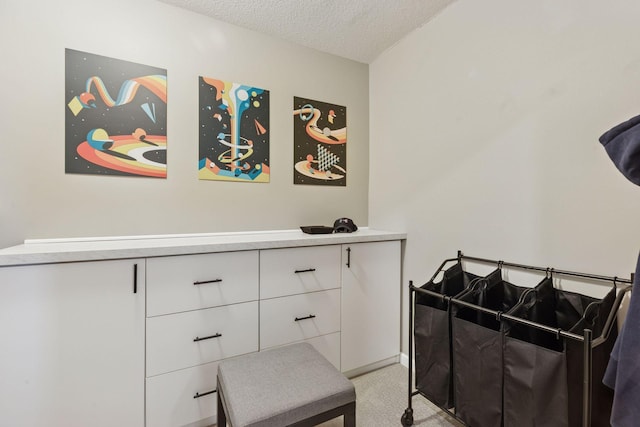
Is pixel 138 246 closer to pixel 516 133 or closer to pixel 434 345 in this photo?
pixel 434 345

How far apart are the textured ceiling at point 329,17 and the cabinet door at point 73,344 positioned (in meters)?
1.65

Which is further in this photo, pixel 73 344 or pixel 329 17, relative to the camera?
pixel 329 17

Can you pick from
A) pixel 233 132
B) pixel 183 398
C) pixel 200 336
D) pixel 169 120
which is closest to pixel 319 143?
pixel 233 132

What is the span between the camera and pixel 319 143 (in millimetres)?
2348

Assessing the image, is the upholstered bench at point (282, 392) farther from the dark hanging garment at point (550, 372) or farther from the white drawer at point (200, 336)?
the dark hanging garment at point (550, 372)

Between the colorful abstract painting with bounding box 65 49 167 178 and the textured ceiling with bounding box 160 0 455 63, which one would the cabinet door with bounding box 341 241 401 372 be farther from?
the textured ceiling with bounding box 160 0 455 63

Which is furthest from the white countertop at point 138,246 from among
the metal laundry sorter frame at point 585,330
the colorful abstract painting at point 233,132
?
the metal laundry sorter frame at point 585,330

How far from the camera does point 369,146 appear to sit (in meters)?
2.57

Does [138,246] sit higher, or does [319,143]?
[319,143]

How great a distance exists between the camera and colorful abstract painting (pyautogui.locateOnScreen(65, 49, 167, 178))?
1.63 meters

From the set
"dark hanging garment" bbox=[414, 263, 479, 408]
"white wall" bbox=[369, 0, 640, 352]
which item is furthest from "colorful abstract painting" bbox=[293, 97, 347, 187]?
"dark hanging garment" bbox=[414, 263, 479, 408]

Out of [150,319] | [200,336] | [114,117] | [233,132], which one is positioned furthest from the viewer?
[233,132]

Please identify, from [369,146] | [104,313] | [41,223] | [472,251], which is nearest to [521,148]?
[472,251]

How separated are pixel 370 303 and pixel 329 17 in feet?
6.43
